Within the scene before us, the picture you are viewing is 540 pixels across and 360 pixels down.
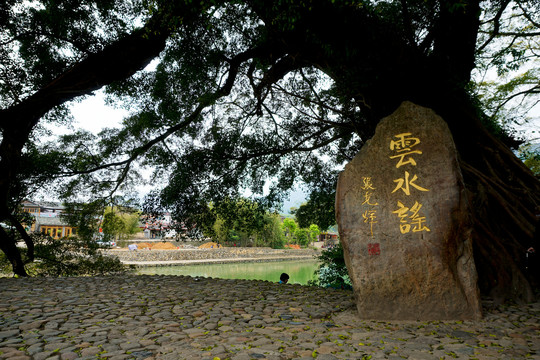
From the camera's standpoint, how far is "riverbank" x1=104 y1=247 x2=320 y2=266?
2228 cm

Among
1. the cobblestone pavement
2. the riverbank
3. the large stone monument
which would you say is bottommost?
the riverbank

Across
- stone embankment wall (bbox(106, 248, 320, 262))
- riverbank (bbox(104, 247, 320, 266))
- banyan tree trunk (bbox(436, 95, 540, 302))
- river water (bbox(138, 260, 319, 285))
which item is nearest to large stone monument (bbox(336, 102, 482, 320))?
banyan tree trunk (bbox(436, 95, 540, 302))

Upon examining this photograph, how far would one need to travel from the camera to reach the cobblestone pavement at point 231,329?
8.32 feet

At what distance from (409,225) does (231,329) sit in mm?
2088

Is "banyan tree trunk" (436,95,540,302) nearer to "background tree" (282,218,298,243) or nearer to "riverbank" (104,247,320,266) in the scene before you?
"riverbank" (104,247,320,266)

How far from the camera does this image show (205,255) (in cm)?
2594

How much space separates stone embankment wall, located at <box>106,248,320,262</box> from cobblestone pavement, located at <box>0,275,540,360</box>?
61.5ft

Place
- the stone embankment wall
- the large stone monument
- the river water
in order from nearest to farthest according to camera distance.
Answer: the large stone monument < the river water < the stone embankment wall

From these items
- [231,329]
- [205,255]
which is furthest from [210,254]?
[231,329]

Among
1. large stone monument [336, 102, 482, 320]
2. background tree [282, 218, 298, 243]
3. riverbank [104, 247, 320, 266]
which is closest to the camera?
large stone monument [336, 102, 482, 320]

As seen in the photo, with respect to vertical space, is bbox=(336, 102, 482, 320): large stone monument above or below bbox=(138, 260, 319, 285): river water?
above

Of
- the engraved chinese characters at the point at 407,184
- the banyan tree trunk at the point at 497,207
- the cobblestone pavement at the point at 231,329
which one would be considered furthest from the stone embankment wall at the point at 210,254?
the engraved chinese characters at the point at 407,184

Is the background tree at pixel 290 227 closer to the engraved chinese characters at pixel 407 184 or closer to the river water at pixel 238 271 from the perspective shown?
the river water at pixel 238 271

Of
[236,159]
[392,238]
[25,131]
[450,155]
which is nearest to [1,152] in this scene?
[25,131]
